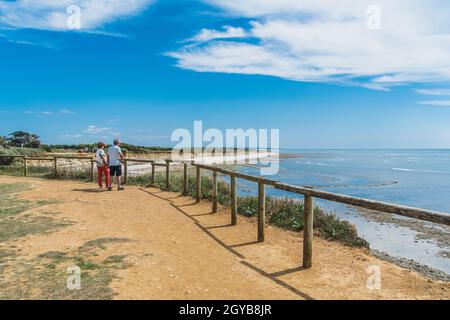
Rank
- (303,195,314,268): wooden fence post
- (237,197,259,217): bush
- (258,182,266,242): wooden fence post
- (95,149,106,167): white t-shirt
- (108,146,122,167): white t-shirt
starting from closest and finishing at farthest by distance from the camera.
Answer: (303,195,314,268): wooden fence post, (258,182,266,242): wooden fence post, (237,197,259,217): bush, (108,146,122,167): white t-shirt, (95,149,106,167): white t-shirt

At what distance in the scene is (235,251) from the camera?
7297 millimetres

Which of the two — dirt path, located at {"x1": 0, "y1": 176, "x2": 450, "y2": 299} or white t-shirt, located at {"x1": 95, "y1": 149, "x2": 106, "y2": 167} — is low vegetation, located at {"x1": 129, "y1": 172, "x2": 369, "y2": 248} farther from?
white t-shirt, located at {"x1": 95, "y1": 149, "x2": 106, "y2": 167}

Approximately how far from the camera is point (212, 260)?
21.7 feet

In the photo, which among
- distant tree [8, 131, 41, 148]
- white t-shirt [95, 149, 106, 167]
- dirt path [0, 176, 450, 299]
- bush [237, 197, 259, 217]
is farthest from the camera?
distant tree [8, 131, 41, 148]

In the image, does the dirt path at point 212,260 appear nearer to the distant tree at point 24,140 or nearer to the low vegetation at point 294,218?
the low vegetation at point 294,218

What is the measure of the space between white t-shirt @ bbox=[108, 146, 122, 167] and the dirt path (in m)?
3.98

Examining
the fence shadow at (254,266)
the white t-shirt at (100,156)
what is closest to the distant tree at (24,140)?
the white t-shirt at (100,156)

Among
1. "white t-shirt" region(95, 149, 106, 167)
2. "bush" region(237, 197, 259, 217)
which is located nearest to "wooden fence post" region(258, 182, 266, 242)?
"bush" region(237, 197, 259, 217)

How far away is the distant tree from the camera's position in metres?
48.1

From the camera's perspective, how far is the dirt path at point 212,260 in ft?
17.4

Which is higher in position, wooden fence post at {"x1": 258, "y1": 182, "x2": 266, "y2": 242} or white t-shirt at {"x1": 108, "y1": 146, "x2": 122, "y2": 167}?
white t-shirt at {"x1": 108, "y1": 146, "x2": 122, "y2": 167}
